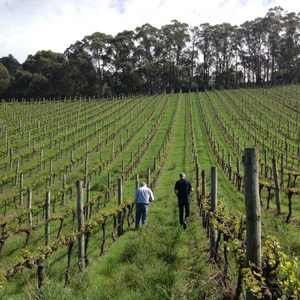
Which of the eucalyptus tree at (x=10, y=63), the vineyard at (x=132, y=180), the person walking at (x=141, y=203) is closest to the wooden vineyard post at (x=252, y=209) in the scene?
the vineyard at (x=132, y=180)

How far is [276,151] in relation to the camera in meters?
21.8

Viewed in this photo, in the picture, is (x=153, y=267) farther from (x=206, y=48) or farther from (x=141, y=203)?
(x=206, y=48)

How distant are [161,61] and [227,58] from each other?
1800 centimetres

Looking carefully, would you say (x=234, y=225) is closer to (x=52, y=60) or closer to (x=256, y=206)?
(x=256, y=206)

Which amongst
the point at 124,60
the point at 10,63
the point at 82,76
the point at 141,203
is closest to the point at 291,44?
the point at 124,60

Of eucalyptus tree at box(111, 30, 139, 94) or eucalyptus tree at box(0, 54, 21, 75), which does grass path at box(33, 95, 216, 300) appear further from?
eucalyptus tree at box(0, 54, 21, 75)

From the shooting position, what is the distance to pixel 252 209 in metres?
3.18

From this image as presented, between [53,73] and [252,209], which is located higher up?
[53,73]

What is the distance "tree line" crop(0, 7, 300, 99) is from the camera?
63.2m

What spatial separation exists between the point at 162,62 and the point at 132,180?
188ft

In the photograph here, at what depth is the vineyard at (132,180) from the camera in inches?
192

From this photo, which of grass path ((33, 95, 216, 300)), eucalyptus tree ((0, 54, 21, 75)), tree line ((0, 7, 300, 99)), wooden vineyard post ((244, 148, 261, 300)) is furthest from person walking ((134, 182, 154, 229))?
eucalyptus tree ((0, 54, 21, 75))

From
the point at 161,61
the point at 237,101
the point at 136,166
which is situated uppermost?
the point at 161,61

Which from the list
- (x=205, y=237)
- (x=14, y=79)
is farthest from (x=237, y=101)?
(x=14, y=79)
